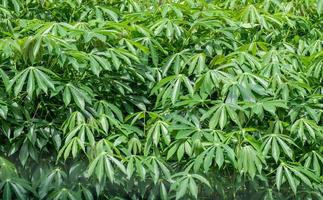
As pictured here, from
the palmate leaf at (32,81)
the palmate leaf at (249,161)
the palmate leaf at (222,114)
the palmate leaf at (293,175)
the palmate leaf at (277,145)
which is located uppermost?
the palmate leaf at (32,81)

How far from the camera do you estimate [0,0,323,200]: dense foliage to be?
2754mm

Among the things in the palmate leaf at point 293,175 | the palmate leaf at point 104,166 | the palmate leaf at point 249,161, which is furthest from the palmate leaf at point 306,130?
the palmate leaf at point 104,166

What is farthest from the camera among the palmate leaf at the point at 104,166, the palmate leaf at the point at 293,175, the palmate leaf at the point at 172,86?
the palmate leaf at the point at 172,86

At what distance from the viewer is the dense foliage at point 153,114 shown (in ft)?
9.04

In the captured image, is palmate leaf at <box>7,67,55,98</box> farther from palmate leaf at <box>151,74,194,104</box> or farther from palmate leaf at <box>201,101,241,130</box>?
palmate leaf at <box>201,101,241,130</box>

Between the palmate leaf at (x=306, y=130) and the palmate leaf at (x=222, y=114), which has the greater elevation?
the palmate leaf at (x=222, y=114)

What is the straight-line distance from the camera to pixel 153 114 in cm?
294

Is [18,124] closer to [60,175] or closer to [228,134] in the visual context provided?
[60,175]

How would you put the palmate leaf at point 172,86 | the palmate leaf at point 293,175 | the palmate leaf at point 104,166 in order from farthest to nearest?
the palmate leaf at point 172,86
the palmate leaf at point 293,175
the palmate leaf at point 104,166

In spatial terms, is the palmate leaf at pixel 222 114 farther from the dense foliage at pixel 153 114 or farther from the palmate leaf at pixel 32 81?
the palmate leaf at pixel 32 81

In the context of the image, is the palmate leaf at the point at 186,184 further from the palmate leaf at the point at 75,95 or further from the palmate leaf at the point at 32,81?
the palmate leaf at the point at 32,81

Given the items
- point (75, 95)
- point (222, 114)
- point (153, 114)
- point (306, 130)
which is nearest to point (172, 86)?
point (153, 114)

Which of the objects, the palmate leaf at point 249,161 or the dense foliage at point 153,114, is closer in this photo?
the palmate leaf at point 249,161

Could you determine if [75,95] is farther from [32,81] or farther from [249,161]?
[249,161]
